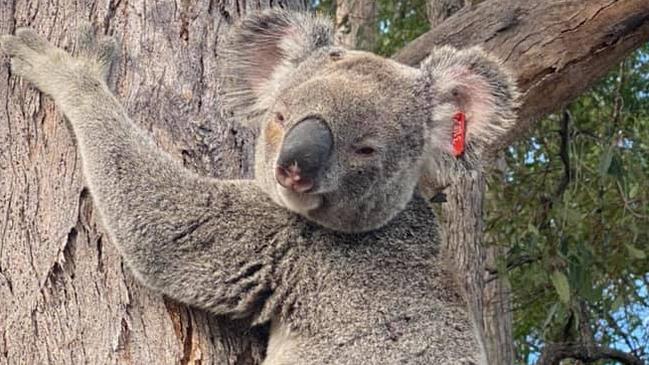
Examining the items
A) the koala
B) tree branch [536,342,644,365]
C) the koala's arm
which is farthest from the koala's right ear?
tree branch [536,342,644,365]

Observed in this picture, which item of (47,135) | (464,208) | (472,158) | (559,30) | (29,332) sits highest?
(559,30)

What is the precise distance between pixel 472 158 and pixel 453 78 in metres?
0.26

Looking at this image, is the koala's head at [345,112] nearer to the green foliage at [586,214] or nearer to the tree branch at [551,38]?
the tree branch at [551,38]

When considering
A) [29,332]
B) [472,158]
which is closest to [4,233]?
[29,332]

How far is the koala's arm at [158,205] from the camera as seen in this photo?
8.93 ft

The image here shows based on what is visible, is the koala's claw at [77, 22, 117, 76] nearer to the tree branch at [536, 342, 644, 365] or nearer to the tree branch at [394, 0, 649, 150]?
the tree branch at [394, 0, 649, 150]

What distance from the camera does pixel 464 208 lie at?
5.32m

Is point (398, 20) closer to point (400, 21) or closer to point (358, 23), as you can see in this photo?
point (400, 21)

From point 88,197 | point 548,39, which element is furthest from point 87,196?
point 548,39

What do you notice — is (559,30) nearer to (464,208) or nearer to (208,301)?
(464,208)

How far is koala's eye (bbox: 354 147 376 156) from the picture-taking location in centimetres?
269

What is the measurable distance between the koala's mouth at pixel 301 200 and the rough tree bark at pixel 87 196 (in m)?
0.38

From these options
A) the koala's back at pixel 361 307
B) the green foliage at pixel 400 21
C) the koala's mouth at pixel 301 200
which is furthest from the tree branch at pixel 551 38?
the green foliage at pixel 400 21

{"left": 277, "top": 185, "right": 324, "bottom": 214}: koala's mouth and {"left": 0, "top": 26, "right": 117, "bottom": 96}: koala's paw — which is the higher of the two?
{"left": 0, "top": 26, "right": 117, "bottom": 96}: koala's paw
